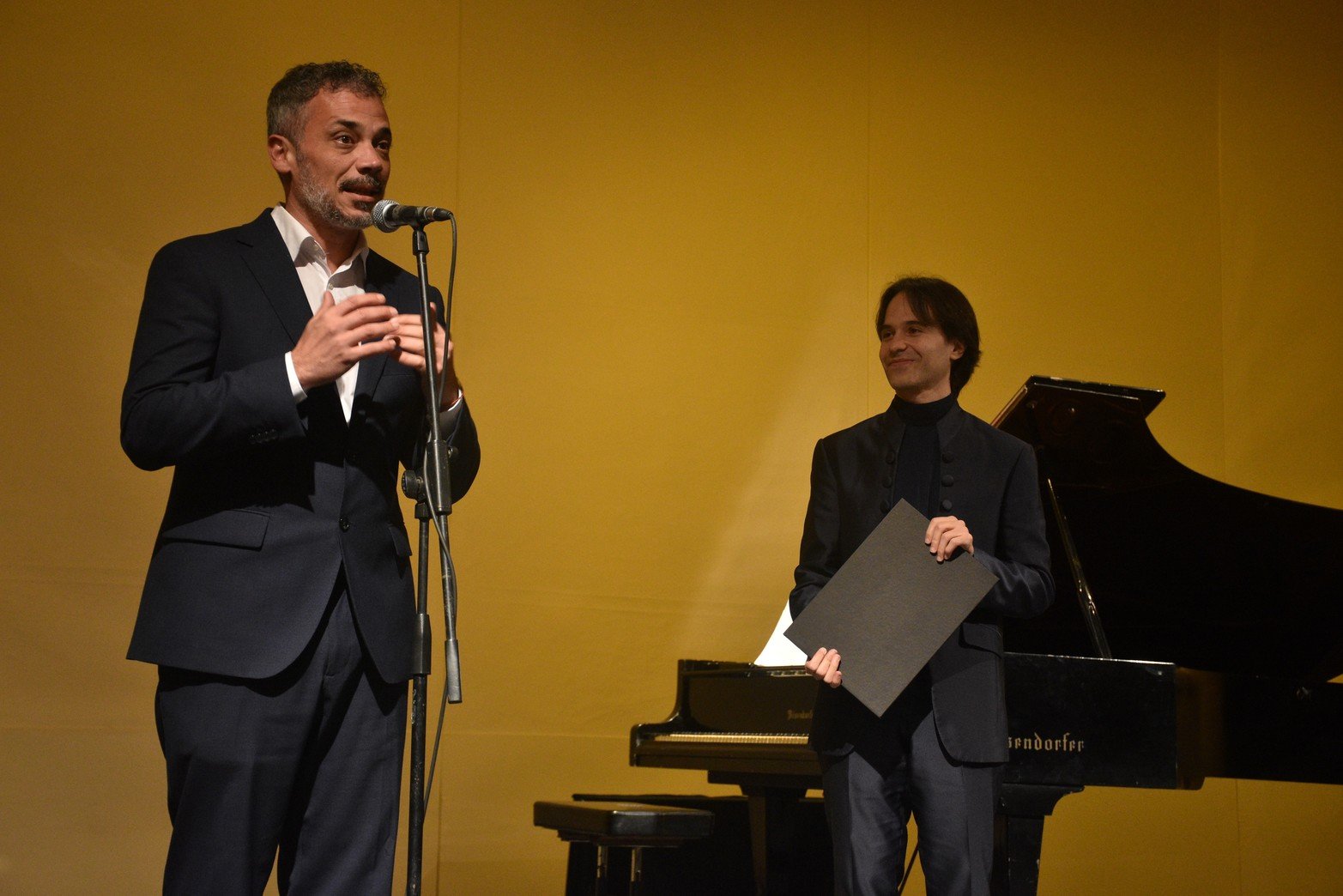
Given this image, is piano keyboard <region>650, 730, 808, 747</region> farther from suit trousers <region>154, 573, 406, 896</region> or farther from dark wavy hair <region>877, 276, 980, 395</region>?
suit trousers <region>154, 573, 406, 896</region>

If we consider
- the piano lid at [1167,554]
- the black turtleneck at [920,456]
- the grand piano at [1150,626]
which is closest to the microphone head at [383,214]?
the black turtleneck at [920,456]

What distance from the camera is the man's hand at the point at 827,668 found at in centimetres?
215

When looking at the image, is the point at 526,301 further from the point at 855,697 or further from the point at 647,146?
the point at 855,697

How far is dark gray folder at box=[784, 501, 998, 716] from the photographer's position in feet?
6.97

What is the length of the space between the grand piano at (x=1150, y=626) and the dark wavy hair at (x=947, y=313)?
0.44 meters

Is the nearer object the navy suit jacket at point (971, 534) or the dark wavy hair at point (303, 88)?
the dark wavy hair at point (303, 88)

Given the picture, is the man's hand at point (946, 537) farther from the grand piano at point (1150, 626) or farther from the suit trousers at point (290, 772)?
the suit trousers at point (290, 772)

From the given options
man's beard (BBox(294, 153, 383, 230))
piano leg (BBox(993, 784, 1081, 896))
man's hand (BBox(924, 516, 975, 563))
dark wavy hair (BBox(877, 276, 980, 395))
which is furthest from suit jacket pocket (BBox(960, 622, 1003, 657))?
man's beard (BBox(294, 153, 383, 230))

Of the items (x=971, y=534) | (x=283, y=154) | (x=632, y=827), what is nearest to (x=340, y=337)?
(x=283, y=154)

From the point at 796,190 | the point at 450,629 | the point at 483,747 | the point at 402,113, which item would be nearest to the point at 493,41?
the point at 402,113

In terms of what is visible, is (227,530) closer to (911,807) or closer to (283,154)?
(283,154)

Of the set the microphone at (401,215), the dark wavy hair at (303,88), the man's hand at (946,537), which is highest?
the dark wavy hair at (303,88)

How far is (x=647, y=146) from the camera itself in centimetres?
479

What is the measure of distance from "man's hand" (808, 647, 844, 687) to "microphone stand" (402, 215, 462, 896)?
2.55 ft
